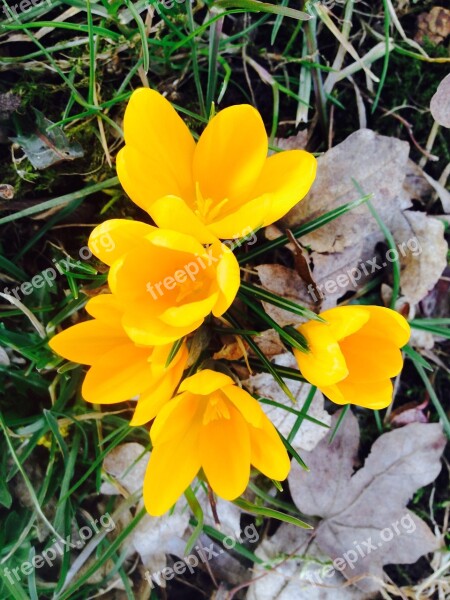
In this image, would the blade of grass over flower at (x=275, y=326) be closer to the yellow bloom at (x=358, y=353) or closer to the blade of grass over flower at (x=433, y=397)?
the yellow bloom at (x=358, y=353)

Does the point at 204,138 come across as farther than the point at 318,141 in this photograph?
No

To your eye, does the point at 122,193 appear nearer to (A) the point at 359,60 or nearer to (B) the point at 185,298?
(B) the point at 185,298

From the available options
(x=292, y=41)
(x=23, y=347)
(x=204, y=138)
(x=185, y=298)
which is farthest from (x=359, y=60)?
(x=23, y=347)

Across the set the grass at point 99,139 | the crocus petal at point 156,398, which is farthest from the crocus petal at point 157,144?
the crocus petal at point 156,398

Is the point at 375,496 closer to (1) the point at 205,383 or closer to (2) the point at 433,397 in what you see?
(2) the point at 433,397

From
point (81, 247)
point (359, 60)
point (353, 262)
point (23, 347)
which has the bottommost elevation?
point (353, 262)

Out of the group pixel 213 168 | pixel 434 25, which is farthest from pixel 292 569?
pixel 434 25
